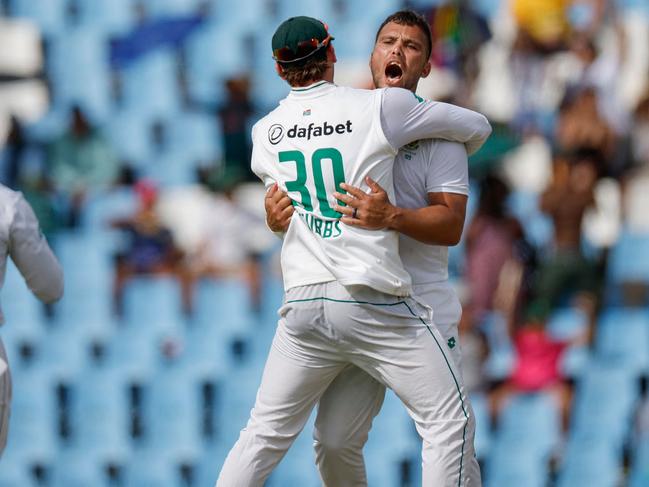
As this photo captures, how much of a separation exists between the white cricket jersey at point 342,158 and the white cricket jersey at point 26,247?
80 centimetres

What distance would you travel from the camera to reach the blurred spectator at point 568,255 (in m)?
8.24

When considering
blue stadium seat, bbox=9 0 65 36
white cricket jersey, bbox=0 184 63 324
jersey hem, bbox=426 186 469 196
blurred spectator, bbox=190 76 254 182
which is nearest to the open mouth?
jersey hem, bbox=426 186 469 196

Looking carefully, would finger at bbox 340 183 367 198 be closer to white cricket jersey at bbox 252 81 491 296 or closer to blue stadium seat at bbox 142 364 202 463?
white cricket jersey at bbox 252 81 491 296

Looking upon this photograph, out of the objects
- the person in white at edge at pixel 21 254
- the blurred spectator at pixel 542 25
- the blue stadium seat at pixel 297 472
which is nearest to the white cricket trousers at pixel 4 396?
the person in white at edge at pixel 21 254

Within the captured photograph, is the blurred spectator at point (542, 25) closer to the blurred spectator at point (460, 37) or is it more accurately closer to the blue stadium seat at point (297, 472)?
the blurred spectator at point (460, 37)

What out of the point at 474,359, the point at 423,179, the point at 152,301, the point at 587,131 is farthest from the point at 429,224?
the point at 152,301

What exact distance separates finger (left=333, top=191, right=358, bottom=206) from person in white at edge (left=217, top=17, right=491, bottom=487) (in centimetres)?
2

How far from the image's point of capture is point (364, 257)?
358cm

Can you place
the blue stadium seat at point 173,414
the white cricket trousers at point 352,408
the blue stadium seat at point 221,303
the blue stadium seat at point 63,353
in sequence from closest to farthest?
the white cricket trousers at point 352,408
the blue stadium seat at point 173,414
the blue stadium seat at point 63,353
the blue stadium seat at point 221,303

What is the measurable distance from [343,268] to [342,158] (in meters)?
0.31

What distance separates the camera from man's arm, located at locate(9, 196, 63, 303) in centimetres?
386

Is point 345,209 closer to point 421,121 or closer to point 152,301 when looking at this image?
point 421,121

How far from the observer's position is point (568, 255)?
27.0 feet

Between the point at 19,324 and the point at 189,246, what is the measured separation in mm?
1361
